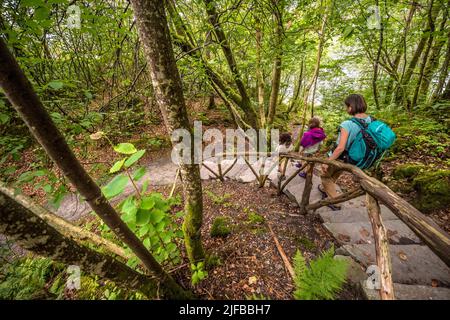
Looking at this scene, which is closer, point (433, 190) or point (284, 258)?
point (284, 258)

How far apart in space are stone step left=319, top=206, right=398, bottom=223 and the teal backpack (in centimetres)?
96

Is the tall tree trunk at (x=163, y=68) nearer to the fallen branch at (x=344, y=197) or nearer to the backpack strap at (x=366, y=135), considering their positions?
the fallen branch at (x=344, y=197)

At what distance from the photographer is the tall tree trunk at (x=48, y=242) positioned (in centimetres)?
71

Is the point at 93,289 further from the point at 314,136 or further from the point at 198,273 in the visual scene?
the point at 314,136

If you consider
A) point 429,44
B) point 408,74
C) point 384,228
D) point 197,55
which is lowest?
point 384,228

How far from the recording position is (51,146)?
739 millimetres

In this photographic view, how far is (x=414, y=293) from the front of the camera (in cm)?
148

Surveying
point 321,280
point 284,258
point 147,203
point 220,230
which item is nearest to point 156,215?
point 147,203

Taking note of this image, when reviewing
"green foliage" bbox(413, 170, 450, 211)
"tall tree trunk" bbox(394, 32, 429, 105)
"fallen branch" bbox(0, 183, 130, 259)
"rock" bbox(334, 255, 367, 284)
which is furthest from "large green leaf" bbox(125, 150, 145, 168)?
"tall tree trunk" bbox(394, 32, 429, 105)

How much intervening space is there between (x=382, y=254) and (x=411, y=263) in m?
1.24

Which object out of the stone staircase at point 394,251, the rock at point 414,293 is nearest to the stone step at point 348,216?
the stone staircase at point 394,251

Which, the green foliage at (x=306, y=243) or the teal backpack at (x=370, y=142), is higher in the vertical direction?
the teal backpack at (x=370, y=142)

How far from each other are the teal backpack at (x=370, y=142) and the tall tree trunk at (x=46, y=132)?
9.63ft
